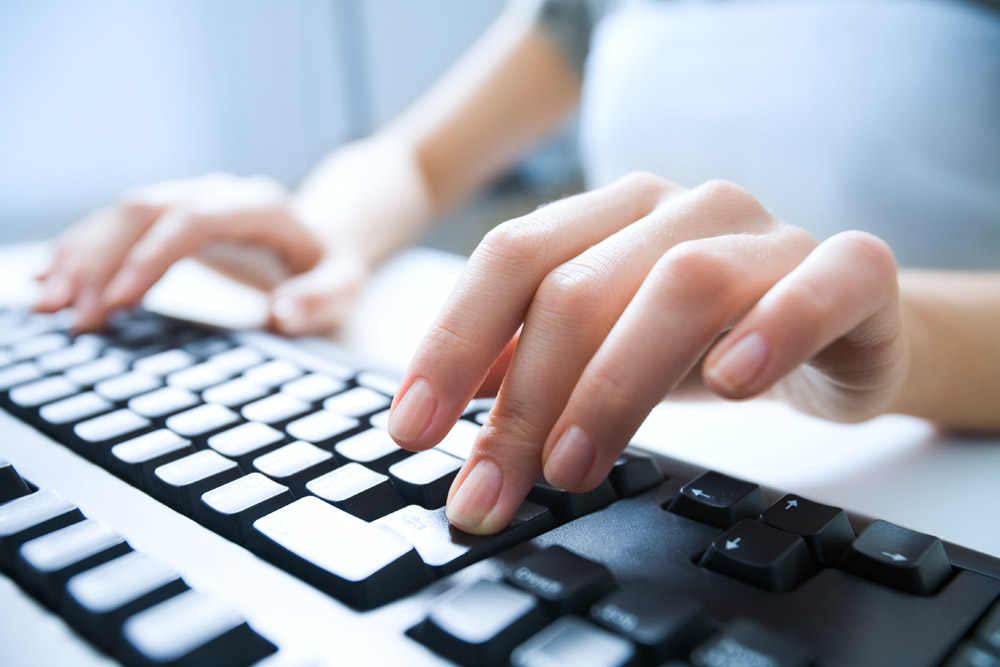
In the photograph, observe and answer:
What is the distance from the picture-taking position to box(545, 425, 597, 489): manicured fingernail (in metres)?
0.24

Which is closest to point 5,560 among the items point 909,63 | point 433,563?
point 433,563

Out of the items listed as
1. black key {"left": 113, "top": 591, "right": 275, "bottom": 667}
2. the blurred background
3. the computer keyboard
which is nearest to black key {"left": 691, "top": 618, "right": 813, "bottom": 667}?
the computer keyboard

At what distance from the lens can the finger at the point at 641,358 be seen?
0.25 meters

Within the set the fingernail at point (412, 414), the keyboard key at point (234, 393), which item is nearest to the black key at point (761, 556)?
the fingernail at point (412, 414)

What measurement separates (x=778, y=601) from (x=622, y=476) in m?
0.08

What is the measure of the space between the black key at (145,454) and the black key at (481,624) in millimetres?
135

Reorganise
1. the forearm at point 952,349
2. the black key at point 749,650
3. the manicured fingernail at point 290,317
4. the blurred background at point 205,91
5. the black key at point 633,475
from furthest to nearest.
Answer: the blurred background at point 205,91, the manicured fingernail at point 290,317, the forearm at point 952,349, the black key at point 633,475, the black key at point 749,650

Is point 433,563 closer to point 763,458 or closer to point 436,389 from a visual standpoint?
point 436,389

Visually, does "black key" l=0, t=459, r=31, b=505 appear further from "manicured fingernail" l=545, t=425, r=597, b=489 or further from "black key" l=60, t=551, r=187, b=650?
"manicured fingernail" l=545, t=425, r=597, b=489

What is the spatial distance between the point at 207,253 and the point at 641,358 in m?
0.49

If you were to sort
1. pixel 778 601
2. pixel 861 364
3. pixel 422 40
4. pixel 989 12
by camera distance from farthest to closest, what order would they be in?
pixel 422 40
pixel 989 12
pixel 861 364
pixel 778 601

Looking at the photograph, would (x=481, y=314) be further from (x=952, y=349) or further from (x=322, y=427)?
(x=952, y=349)

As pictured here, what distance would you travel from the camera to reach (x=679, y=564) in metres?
0.23

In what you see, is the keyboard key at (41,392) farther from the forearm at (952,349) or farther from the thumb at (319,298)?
the forearm at (952,349)
